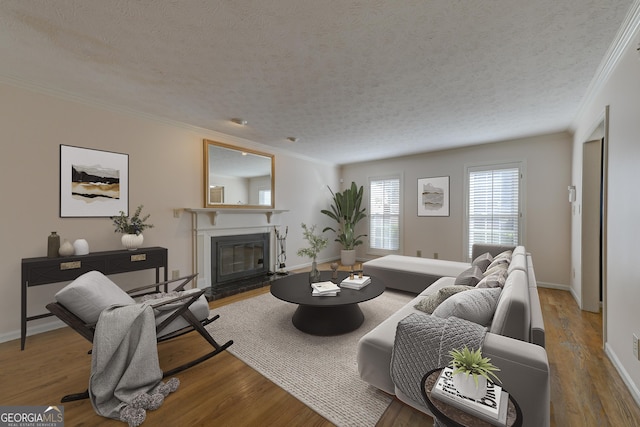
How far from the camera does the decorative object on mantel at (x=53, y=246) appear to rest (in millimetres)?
2645

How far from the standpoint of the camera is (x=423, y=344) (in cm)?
144

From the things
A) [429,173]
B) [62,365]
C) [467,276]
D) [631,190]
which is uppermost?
[429,173]

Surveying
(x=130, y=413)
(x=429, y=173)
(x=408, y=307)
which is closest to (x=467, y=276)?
(x=408, y=307)

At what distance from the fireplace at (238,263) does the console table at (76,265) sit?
96cm

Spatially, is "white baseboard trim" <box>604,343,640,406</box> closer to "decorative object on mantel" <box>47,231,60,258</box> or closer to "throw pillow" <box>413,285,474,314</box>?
"throw pillow" <box>413,285,474,314</box>

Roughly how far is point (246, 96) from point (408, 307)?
2679 millimetres

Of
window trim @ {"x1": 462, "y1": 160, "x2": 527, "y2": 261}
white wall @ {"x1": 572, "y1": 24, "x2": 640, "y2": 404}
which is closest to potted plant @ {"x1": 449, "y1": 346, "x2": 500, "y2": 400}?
white wall @ {"x1": 572, "y1": 24, "x2": 640, "y2": 404}

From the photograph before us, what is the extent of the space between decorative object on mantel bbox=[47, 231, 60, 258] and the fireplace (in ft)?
5.58

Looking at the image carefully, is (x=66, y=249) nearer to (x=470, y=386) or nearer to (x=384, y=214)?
(x=470, y=386)

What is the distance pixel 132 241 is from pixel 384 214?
4.84 meters

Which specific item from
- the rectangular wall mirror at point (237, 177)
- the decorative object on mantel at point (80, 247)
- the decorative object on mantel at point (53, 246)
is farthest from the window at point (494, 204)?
the decorative object on mantel at point (53, 246)

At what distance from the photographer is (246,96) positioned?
2.91 m

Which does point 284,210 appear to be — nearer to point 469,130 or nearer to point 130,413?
point 469,130

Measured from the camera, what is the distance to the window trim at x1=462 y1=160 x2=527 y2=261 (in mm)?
4484
